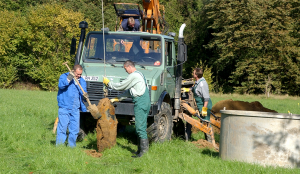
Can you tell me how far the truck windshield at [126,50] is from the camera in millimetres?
8961

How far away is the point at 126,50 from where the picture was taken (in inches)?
356

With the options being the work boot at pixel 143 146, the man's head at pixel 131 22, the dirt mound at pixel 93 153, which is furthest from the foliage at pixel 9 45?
the work boot at pixel 143 146

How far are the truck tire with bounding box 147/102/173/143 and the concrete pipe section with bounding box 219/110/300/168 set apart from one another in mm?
2189

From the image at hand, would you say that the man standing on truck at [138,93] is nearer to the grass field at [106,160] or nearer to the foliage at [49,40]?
the grass field at [106,160]

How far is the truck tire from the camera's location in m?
8.12

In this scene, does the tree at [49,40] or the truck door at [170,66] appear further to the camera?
the tree at [49,40]

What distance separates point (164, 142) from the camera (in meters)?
8.41

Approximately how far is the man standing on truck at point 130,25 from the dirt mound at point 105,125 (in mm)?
4006

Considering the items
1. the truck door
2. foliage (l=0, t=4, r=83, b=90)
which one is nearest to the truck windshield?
the truck door

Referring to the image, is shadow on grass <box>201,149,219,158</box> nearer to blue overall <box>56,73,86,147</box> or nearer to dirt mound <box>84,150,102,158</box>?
dirt mound <box>84,150,102,158</box>

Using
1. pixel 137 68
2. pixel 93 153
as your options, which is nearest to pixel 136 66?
pixel 137 68

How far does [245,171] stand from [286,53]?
32194mm

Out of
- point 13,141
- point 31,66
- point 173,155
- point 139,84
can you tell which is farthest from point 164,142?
point 31,66

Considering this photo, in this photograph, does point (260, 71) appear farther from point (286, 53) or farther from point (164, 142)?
point (164, 142)
